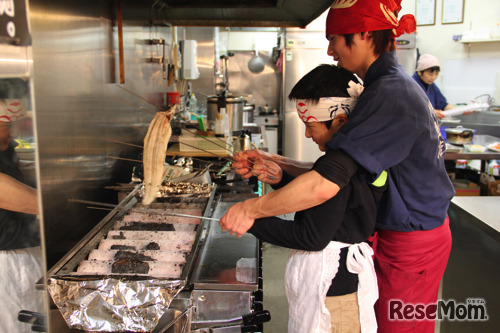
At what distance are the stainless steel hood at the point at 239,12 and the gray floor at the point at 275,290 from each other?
2.36m

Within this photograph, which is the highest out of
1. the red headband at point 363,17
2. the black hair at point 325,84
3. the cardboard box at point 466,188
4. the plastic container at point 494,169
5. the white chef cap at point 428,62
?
the white chef cap at point 428,62

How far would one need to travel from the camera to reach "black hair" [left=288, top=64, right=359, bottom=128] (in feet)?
5.55

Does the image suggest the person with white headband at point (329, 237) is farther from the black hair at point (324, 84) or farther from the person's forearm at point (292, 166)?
the person's forearm at point (292, 166)

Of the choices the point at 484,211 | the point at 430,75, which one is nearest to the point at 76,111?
the point at 484,211

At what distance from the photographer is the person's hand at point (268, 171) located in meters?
2.06

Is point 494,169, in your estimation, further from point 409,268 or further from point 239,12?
point 409,268

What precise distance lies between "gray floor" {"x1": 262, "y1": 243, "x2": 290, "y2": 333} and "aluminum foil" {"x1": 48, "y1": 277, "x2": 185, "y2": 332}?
215cm

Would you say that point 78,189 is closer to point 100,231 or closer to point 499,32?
point 100,231

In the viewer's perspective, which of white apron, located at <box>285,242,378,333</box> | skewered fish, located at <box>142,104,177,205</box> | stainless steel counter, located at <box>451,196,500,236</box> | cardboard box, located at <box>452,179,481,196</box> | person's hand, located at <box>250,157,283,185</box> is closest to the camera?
white apron, located at <box>285,242,378,333</box>

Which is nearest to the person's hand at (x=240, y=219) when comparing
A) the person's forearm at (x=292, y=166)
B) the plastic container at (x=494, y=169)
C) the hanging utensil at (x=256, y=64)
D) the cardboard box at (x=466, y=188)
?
the person's forearm at (x=292, y=166)

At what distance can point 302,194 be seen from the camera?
1.56 metres

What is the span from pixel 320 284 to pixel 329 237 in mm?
199

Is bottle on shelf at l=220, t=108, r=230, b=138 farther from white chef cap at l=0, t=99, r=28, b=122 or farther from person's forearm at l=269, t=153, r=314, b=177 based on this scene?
white chef cap at l=0, t=99, r=28, b=122

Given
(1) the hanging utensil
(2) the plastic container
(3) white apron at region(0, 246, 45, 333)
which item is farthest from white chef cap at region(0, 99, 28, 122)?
(1) the hanging utensil
